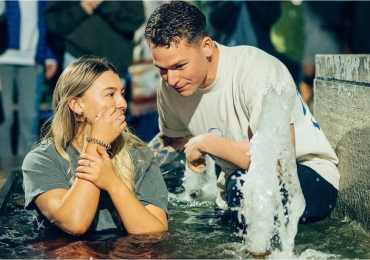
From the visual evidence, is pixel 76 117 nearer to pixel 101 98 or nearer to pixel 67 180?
pixel 101 98

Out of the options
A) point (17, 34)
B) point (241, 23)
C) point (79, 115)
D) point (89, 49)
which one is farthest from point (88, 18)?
point (79, 115)

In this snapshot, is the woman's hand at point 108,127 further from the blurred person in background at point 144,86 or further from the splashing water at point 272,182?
the blurred person in background at point 144,86

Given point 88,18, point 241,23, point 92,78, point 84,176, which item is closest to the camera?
point 84,176

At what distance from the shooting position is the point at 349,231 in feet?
15.0

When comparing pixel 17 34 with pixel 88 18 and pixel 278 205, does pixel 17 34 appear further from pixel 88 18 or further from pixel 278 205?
pixel 278 205

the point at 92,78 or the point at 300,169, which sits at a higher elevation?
the point at 92,78

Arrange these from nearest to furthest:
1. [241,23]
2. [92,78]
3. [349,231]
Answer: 1. [92,78]
2. [349,231]
3. [241,23]

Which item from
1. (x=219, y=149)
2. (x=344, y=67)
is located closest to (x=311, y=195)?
(x=219, y=149)

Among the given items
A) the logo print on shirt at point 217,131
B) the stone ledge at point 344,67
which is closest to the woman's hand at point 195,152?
the logo print on shirt at point 217,131

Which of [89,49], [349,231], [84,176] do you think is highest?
[89,49]

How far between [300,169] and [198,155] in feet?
2.62

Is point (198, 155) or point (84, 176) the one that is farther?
point (198, 155)

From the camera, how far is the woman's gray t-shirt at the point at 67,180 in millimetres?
4105

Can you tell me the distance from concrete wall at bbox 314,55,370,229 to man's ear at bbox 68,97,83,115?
193 centimetres
